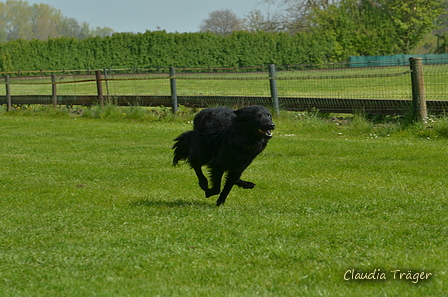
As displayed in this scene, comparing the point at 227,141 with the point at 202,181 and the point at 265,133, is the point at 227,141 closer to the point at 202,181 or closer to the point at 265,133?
the point at 265,133

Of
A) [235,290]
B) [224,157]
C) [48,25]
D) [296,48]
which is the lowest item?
[235,290]

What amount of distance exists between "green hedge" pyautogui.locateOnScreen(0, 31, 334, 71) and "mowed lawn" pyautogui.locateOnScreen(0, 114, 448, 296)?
139ft

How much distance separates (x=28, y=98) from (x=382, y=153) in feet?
50.4

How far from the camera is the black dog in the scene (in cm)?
621

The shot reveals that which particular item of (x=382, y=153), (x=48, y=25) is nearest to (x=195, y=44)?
(x=382, y=153)

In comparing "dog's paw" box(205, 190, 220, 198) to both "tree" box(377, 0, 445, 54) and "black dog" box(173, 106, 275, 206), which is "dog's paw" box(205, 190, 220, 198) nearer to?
"black dog" box(173, 106, 275, 206)

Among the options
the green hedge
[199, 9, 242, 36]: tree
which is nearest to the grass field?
the green hedge

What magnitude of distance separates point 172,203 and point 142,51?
4684 cm

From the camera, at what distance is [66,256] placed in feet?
15.8

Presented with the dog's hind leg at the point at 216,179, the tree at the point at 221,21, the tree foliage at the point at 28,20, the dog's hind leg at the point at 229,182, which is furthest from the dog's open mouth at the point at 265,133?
the tree foliage at the point at 28,20

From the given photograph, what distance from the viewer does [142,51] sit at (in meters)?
52.3

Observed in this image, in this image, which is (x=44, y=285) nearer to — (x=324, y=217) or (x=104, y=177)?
(x=324, y=217)

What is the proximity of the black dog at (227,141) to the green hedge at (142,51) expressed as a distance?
46.0 metres

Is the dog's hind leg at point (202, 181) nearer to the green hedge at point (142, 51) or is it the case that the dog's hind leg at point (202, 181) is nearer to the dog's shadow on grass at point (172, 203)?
the dog's shadow on grass at point (172, 203)
